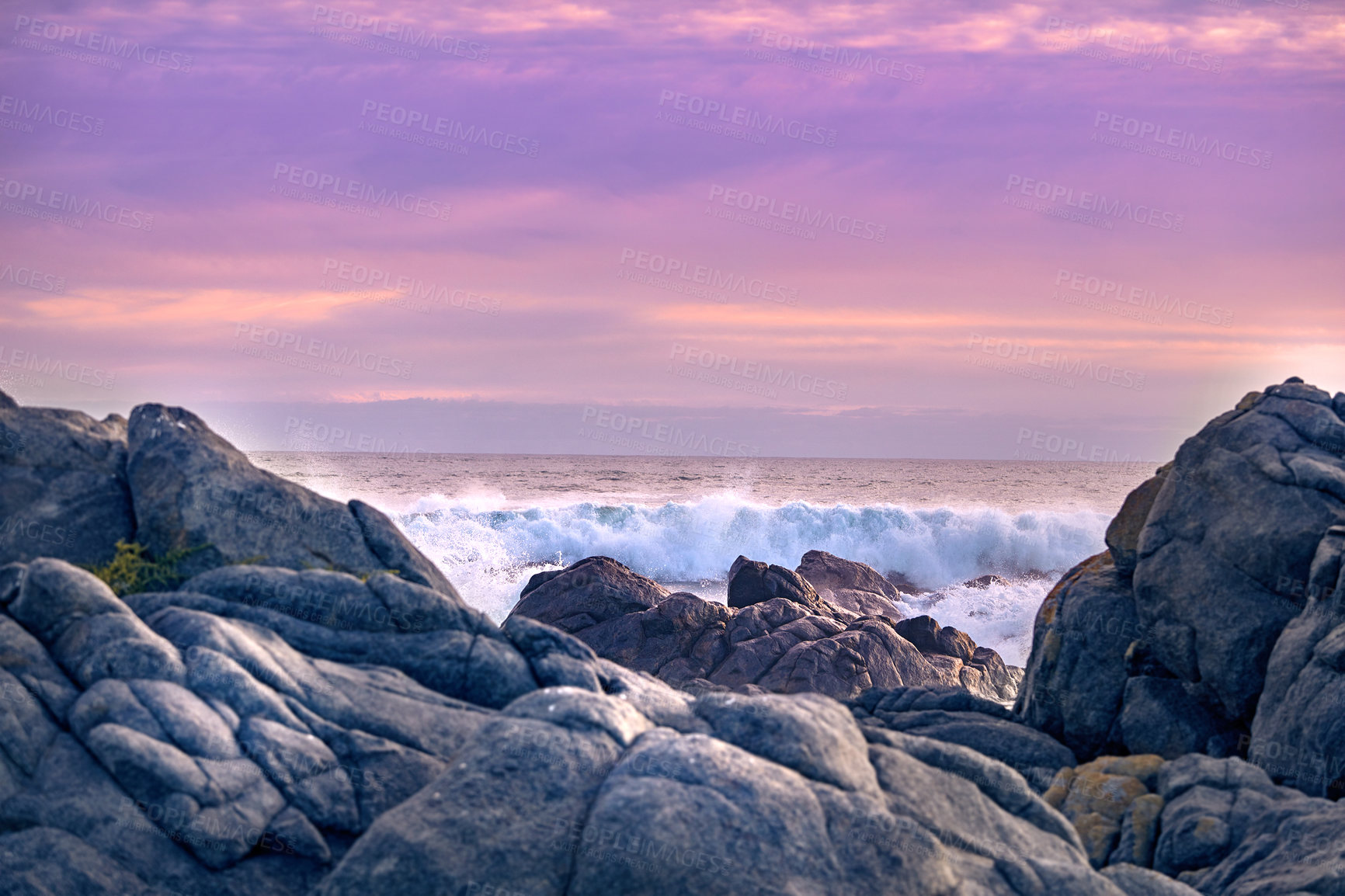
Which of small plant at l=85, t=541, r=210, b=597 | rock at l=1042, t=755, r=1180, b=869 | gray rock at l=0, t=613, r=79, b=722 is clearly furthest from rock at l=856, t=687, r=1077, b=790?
gray rock at l=0, t=613, r=79, b=722

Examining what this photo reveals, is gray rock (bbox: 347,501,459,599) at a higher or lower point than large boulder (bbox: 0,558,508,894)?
higher

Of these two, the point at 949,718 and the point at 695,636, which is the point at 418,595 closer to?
the point at 949,718

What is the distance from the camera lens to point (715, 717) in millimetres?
7957

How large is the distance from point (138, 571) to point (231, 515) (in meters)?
1.03

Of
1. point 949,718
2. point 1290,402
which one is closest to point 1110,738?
point 949,718

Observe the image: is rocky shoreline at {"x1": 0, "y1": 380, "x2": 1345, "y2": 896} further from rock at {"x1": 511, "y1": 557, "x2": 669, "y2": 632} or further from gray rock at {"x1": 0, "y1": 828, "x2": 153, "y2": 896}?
rock at {"x1": 511, "y1": 557, "x2": 669, "y2": 632}

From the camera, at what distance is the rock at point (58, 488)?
10.2 meters

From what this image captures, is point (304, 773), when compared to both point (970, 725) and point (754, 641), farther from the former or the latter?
point (754, 641)

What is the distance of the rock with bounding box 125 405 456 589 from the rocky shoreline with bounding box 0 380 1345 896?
3cm

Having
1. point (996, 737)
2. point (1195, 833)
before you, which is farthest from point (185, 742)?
point (996, 737)

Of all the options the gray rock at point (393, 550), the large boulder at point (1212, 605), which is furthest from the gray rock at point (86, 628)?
the large boulder at point (1212, 605)

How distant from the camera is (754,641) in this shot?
22562mm

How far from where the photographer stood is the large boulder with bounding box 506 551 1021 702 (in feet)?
71.1

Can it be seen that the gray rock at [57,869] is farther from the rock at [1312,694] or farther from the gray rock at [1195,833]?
the rock at [1312,694]
